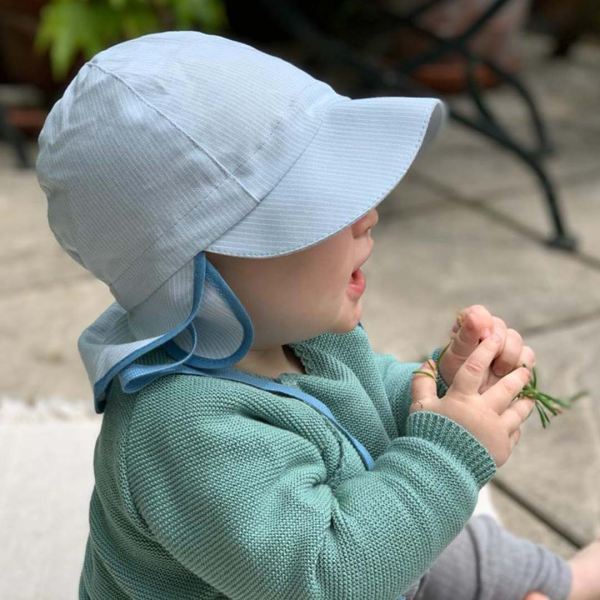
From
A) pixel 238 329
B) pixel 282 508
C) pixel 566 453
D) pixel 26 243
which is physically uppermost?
pixel 238 329

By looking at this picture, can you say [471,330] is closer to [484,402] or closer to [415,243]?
[484,402]

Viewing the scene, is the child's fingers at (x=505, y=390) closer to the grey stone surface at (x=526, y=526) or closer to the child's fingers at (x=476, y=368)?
the child's fingers at (x=476, y=368)

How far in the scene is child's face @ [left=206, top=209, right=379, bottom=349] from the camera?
1.14 metres

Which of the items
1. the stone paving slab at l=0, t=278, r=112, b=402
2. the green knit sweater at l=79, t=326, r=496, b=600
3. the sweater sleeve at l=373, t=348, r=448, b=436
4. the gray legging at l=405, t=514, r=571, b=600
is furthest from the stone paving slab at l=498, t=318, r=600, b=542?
the stone paving slab at l=0, t=278, r=112, b=402

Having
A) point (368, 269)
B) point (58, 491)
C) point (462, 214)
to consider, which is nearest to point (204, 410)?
point (58, 491)

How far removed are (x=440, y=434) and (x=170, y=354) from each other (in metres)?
0.32

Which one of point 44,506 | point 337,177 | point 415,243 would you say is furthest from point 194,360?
point 415,243

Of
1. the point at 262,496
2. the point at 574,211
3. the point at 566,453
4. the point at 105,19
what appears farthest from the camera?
the point at 105,19

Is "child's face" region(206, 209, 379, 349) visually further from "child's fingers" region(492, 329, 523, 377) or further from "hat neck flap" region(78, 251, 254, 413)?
"child's fingers" region(492, 329, 523, 377)

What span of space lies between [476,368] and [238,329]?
0.97 feet

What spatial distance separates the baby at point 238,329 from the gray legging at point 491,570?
15.2 inches

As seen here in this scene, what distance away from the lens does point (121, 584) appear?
1189 mm

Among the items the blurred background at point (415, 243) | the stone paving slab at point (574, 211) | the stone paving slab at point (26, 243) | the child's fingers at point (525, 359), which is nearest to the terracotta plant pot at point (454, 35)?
the blurred background at point (415, 243)

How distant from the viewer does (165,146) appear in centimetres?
106
